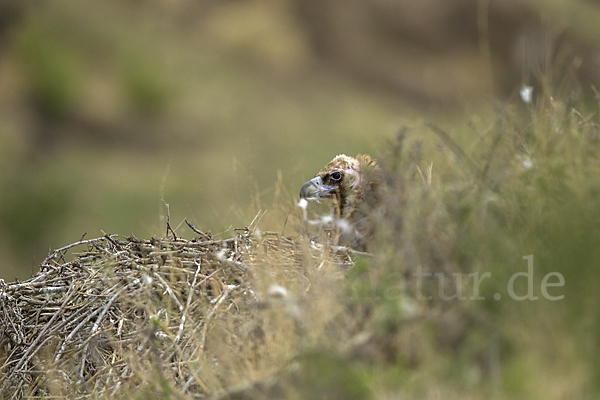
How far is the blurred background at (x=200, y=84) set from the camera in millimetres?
21141

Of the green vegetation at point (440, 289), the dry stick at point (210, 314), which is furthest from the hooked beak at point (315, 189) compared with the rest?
the dry stick at point (210, 314)

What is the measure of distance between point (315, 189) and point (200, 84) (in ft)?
73.5

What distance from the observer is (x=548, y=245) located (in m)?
3.11

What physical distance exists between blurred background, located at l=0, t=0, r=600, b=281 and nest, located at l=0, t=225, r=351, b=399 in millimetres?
12908

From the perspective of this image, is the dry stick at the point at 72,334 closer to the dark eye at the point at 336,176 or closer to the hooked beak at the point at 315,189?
the hooked beak at the point at 315,189

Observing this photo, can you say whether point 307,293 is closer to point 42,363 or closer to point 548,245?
point 548,245

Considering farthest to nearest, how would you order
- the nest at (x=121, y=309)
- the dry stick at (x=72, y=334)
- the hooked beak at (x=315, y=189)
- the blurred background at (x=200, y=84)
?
the blurred background at (x=200, y=84) < the hooked beak at (x=315, y=189) < the dry stick at (x=72, y=334) < the nest at (x=121, y=309)

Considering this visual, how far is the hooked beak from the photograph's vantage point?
5172mm

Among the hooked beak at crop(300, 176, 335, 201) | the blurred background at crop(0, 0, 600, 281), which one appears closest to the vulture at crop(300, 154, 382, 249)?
the hooked beak at crop(300, 176, 335, 201)

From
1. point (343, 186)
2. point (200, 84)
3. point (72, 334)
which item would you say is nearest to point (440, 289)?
point (343, 186)

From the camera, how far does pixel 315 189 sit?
17.1ft

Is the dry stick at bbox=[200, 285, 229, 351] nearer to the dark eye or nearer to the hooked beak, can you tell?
the hooked beak

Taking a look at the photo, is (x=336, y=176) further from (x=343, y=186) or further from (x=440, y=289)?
(x=440, y=289)

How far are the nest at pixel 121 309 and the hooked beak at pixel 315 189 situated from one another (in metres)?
0.63
